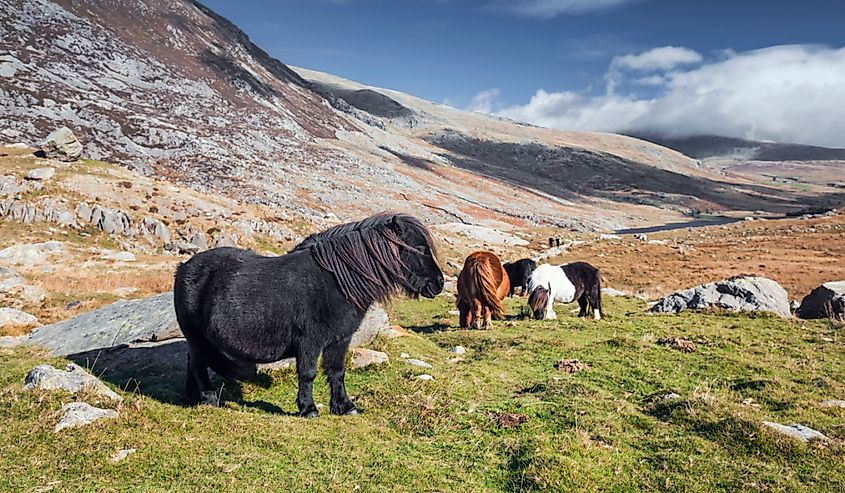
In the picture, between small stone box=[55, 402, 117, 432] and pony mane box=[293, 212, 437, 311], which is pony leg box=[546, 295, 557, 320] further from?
small stone box=[55, 402, 117, 432]

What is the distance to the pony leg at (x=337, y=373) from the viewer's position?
7.62 metres

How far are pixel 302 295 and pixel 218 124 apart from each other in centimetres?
7343

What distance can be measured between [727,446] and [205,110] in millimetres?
80822

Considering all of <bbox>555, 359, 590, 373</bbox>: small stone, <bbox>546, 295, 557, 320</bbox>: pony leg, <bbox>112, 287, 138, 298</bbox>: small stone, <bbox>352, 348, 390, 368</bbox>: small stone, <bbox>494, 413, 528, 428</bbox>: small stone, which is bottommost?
<bbox>112, 287, 138, 298</bbox>: small stone

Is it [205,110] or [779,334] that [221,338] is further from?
[205,110]

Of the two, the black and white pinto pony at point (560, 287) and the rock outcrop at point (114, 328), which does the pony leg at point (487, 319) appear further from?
the rock outcrop at point (114, 328)

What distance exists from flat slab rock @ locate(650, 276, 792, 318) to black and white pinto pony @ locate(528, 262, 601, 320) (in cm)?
417

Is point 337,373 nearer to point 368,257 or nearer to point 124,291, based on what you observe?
point 368,257

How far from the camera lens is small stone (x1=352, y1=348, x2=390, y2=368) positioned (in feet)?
33.3

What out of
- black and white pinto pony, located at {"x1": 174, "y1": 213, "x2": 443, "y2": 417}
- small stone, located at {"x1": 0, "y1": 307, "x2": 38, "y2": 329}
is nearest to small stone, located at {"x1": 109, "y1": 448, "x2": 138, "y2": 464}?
black and white pinto pony, located at {"x1": 174, "y1": 213, "x2": 443, "y2": 417}

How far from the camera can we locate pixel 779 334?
15.0m

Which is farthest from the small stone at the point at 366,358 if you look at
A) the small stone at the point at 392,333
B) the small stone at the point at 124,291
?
the small stone at the point at 124,291

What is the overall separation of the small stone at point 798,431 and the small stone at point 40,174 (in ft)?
134

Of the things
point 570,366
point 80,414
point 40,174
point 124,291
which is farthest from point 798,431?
point 40,174
